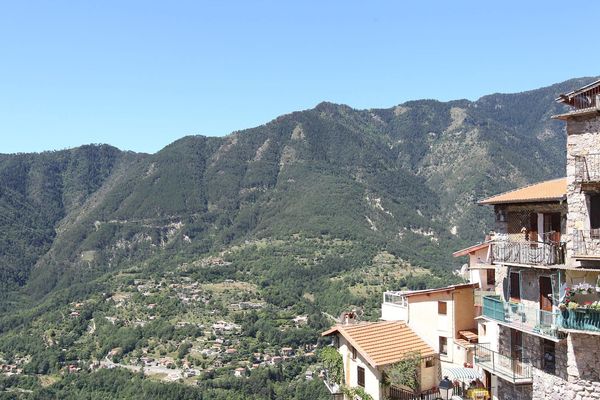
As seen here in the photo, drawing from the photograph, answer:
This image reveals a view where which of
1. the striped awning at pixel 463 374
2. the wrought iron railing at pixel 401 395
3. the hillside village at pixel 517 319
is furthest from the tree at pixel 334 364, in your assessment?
the striped awning at pixel 463 374

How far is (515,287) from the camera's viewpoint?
2503 centimetres

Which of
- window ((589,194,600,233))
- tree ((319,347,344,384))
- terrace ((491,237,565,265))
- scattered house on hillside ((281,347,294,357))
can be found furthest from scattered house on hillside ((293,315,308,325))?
window ((589,194,600,233))

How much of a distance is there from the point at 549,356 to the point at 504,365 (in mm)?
2862

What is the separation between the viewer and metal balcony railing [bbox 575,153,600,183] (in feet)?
66.2

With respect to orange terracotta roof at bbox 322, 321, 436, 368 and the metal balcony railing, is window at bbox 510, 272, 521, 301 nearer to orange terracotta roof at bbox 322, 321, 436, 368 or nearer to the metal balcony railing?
the metal balcony railing

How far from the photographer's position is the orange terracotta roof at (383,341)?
2933 cm

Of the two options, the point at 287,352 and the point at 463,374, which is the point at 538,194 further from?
the point at 287,352

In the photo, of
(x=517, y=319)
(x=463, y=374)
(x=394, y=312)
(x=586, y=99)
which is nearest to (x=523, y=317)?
(x=517, y=319)

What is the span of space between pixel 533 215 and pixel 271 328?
12155cm

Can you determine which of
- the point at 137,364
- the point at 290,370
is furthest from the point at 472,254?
the point at 137,364

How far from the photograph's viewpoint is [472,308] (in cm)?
3300

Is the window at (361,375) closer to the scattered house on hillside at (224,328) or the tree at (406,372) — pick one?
the tree at (406,372)

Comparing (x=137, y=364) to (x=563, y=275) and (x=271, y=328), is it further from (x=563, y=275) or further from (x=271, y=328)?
(x=563, y=275)

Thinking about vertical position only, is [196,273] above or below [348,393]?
below
